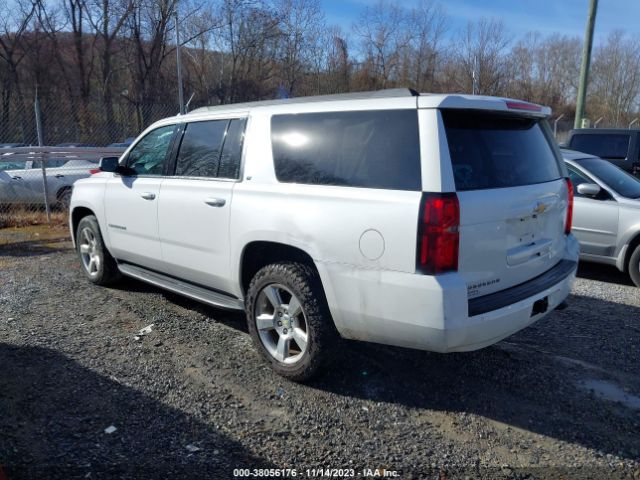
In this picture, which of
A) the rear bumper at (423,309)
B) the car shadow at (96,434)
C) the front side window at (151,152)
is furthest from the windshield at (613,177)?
the car shadow at (96,434)

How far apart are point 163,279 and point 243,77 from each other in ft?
105

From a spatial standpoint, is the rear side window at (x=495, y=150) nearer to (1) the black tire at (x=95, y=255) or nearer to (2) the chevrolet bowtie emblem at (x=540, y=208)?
(2) the chevrolet bowtie emblem at (x=540, y=208)

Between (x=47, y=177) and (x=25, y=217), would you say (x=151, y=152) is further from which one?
(x=47, y=177)

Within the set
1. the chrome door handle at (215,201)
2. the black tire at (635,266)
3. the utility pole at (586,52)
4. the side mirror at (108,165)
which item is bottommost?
the black tire at (635,266)

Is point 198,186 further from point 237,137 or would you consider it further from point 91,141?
point 91,141

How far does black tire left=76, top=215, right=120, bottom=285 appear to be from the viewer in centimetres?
580

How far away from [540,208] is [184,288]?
9.52 feet

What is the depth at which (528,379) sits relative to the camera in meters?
3.92

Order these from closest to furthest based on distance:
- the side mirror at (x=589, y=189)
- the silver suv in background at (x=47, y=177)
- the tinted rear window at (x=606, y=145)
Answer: the side mirror at (x=589, y=189), the tinted rear window at (x=606, y=145), the silver suv in background at (x=47, y=177)

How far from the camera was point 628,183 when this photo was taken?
6.93 meters

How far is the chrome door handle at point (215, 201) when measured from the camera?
4.11 meters

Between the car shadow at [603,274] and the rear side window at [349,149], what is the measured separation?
15.6 feet

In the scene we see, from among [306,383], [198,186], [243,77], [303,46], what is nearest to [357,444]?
[306,383]

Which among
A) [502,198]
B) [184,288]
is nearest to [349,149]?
[502,198]
